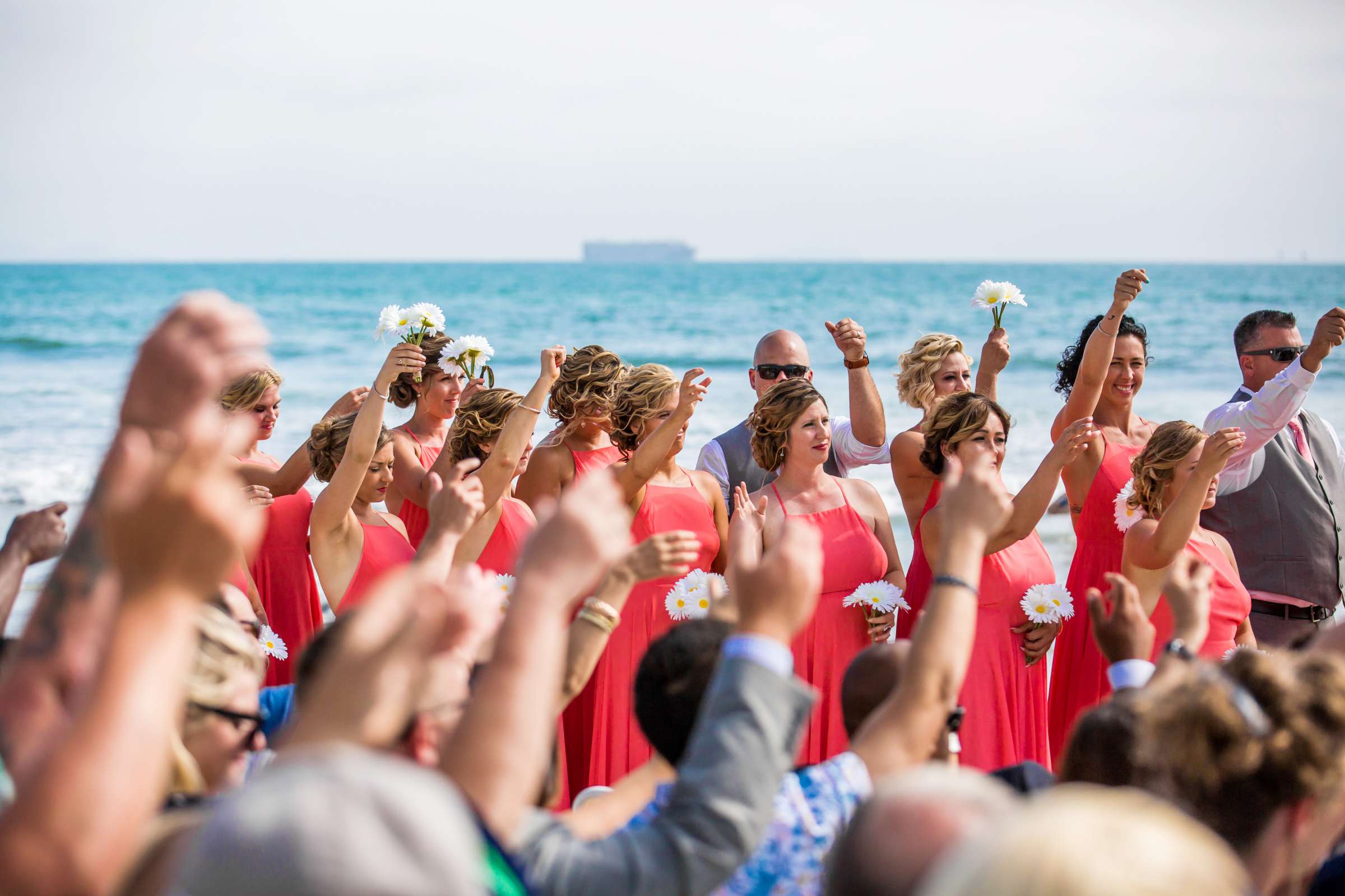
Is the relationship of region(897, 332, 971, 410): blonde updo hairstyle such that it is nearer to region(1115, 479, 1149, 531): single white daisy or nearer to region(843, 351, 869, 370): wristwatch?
region(843, 351, 869, 370): wristwatch

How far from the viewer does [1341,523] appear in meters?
5.97

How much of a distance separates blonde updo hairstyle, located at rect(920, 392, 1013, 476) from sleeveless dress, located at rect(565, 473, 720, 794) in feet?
3.57

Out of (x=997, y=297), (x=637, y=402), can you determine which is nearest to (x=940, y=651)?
(x=637, y=402)

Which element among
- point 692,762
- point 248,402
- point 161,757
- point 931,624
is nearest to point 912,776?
point 692,762

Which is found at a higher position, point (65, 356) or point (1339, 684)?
point (1339, 684)

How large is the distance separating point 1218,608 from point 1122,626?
8.22 ft

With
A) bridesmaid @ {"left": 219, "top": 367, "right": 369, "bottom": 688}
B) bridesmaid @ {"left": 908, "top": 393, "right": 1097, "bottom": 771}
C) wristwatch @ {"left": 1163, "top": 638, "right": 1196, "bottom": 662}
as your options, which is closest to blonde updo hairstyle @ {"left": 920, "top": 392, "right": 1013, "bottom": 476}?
bridesmaid @ {"left": 908, "top": 393, "right": 1097, "bottom": 771}

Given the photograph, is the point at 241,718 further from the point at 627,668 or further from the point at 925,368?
the point at 925,368

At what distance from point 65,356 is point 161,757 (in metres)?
28.9

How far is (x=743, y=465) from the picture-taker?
20.5 feet

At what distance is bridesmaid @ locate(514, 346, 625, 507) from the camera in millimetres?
5758

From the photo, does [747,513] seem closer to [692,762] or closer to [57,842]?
[692,762]

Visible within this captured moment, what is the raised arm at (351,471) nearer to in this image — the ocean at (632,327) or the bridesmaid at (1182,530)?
the ocean at (632,327)

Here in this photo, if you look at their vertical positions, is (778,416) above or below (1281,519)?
above
